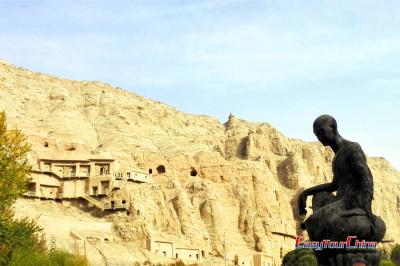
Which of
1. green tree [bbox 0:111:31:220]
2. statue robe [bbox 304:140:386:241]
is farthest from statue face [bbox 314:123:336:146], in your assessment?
green tree [bbox 0:111:31:220]

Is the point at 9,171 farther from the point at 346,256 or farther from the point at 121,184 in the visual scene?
the point at 121,184

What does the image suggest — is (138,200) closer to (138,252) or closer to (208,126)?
(138,252)

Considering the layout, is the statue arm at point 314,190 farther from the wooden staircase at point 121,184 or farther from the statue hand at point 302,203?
the wooden staircase at point 121,184

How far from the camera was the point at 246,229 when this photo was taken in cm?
8212

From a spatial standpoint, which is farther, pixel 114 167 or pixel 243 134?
pixel 243 134

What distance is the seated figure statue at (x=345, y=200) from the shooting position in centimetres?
834

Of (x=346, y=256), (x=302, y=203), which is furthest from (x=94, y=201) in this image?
(x=346, y=256)

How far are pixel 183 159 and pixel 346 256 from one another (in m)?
81.2

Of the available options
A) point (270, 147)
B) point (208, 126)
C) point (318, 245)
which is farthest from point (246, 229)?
point (318, 245)

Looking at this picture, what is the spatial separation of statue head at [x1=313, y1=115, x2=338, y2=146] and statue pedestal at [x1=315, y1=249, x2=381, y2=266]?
1393mm

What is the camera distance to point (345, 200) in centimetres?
854

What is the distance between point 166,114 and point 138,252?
56945 millimetres

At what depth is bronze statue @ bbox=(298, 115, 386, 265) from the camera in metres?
8.34

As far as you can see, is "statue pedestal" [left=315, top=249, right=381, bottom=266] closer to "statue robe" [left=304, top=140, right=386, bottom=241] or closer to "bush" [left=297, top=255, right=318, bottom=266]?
"statue robe" [left=304, top=140, right=386, bottom=241]
